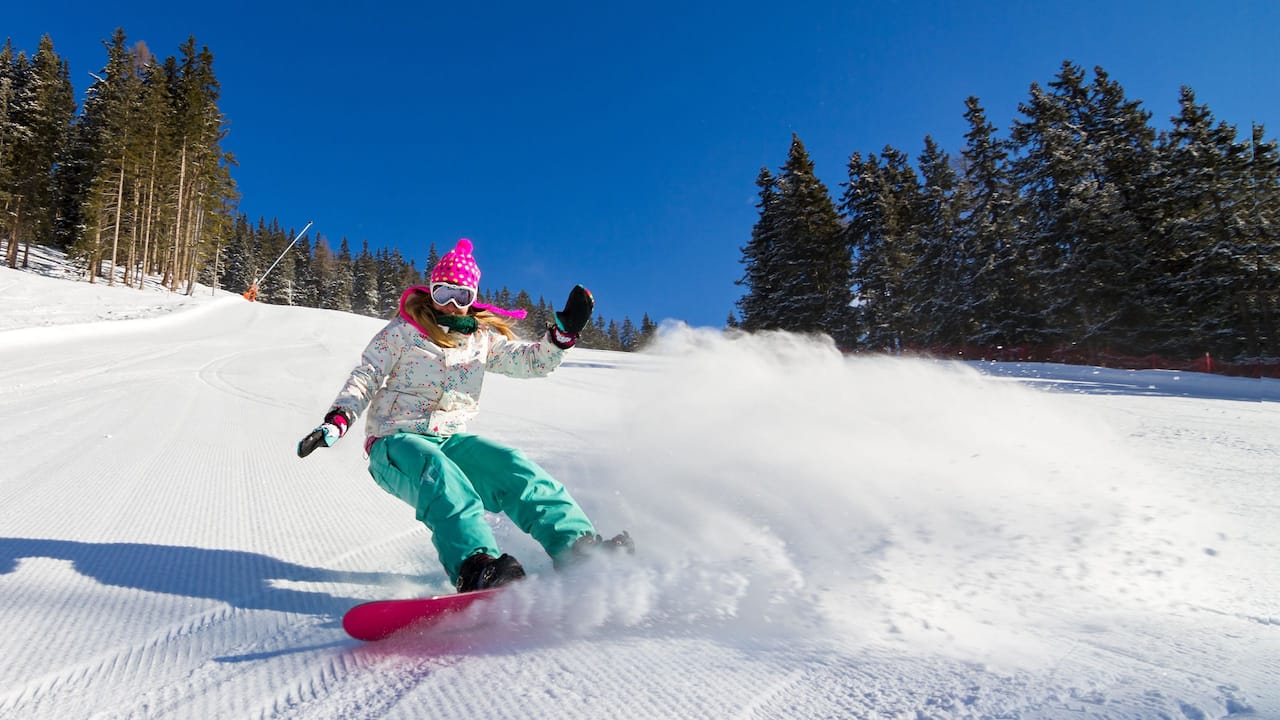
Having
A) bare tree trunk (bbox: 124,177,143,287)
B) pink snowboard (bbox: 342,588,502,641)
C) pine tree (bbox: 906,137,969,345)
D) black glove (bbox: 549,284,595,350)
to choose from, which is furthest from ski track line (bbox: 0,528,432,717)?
bare tree trunk (bbox: 124,177,143,287)

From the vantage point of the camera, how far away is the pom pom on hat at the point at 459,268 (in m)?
2.80

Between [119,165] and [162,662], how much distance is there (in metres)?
43.1

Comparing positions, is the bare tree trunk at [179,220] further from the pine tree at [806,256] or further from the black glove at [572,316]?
the black glove at [572,316]

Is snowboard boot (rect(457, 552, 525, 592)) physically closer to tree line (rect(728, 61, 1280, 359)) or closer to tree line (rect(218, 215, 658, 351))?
tree line (rect(728, 61, 1280, 359))

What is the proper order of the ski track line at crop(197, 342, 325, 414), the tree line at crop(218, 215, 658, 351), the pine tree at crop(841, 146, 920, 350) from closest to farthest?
the ski track line at crop(197, 342, 325, 414) → the pine tree at crop(841, 146, 920, 350) → the tree line at crop(218, 215, 658, 351)

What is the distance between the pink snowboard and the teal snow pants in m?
0.28

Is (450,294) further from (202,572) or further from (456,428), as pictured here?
(202,572)

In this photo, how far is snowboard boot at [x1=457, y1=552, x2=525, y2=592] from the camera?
1819 mm

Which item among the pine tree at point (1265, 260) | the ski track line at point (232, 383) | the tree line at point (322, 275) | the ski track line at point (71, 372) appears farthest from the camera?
the tree line at point (322, 275)

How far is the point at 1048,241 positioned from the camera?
24672 mm

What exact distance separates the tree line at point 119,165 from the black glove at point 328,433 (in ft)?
115

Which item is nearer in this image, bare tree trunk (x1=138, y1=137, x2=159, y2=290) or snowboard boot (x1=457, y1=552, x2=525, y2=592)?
snowboard boot (x1=457, y1=552, x2=525, y2=592)

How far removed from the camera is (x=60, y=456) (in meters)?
3.89

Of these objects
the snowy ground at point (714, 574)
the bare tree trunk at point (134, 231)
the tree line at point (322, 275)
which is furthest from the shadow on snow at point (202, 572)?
the tree line at point (322, 275)
